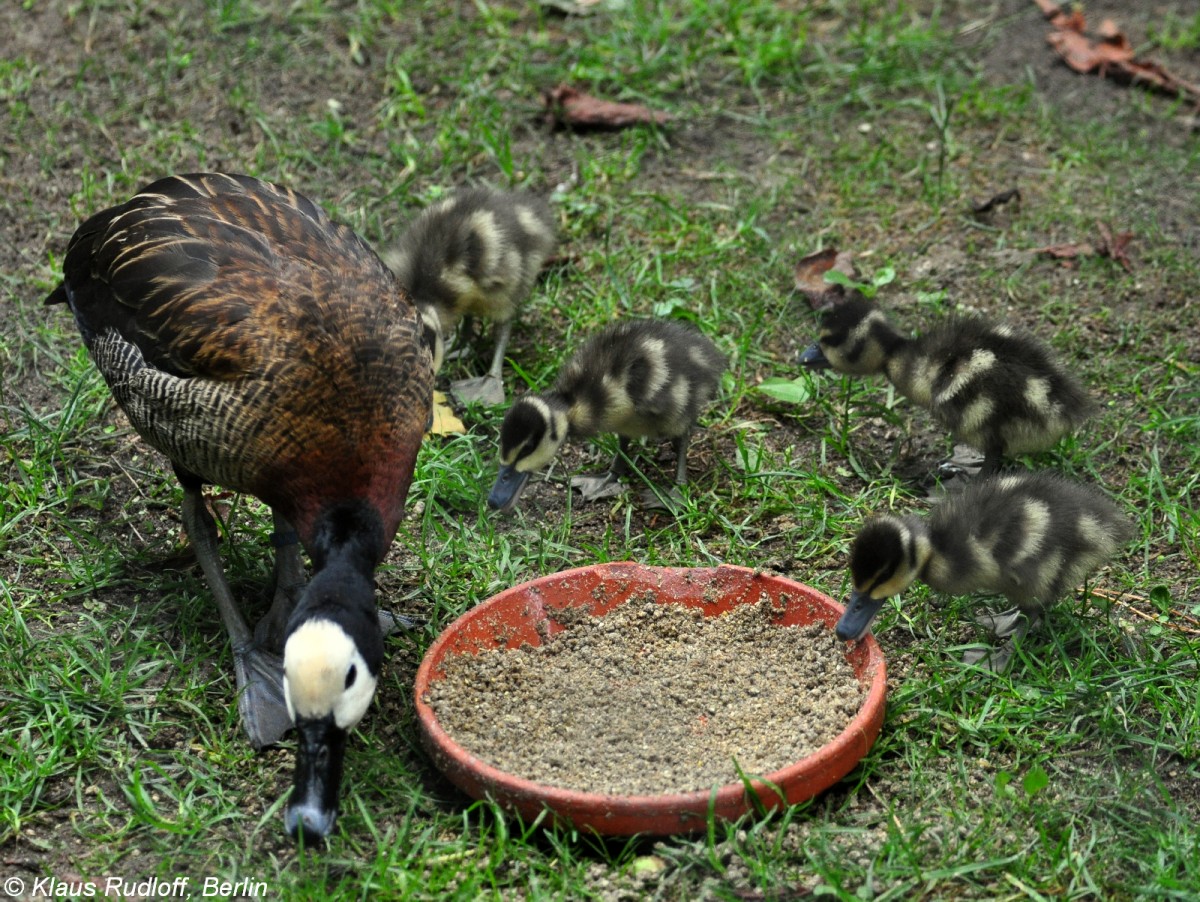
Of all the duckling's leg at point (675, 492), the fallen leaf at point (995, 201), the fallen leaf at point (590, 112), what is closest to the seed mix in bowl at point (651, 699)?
the duckling's leg at point (675, 492)

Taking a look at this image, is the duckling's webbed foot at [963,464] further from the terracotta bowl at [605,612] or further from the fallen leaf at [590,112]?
the fallen leaf at [590,112]

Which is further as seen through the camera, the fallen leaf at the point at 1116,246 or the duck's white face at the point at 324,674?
the fallen leaf at the point at 1116,246

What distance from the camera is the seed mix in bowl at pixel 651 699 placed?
3807 mm

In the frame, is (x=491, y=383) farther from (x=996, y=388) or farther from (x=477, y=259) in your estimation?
(x=996, y=388)

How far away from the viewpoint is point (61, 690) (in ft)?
13.6

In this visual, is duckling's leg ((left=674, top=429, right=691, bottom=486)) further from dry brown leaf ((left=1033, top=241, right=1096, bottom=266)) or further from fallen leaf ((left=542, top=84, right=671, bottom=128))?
fallen leaf ((left=542, top=84, right=671, bottom=128))

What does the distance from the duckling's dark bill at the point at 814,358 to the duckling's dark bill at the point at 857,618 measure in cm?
149

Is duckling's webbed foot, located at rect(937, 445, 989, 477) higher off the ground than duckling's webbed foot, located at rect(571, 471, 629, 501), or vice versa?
duckling's webbed foot, located at rect(937, 445, 989, 477)

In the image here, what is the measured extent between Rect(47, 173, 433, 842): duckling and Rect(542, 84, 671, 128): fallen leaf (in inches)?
109

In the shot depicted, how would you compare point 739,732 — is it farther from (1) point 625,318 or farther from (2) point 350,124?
(2) point 350,124

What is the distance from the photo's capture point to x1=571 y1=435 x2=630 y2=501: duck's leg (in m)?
5.22

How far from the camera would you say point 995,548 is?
421 centimetres

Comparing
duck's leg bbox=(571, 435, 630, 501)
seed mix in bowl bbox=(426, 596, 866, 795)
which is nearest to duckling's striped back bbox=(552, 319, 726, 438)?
duck's leg bbox=(571, 435, 630, 501)

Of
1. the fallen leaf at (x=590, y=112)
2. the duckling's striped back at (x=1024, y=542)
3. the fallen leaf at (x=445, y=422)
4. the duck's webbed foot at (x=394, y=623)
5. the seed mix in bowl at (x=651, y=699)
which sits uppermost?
the duckling's striped back at (x=1024, y=542)
